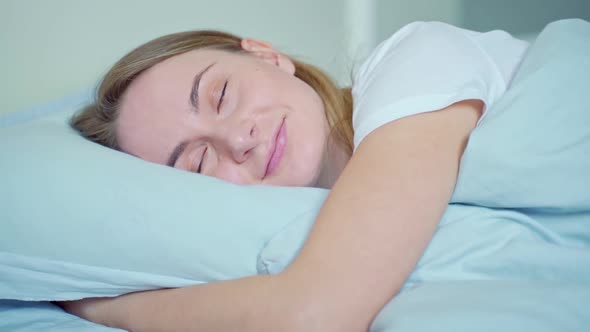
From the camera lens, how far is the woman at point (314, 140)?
59 centimetres

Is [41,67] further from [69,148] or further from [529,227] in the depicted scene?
[529,227]

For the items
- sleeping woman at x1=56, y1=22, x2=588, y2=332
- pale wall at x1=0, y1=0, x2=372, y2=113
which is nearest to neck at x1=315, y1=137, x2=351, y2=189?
sleeping woman at x1=56, y1=22, x2=588, y2=332

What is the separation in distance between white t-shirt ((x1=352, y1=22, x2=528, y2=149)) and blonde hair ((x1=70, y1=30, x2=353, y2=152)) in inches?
3.6

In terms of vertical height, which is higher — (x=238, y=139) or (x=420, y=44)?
(x=420, y=44)

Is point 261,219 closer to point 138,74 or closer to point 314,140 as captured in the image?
point 314,140

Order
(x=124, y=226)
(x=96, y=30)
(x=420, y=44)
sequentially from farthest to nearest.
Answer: (x=96, y=30)
(x=420, y=44)
(x=124, y=226)

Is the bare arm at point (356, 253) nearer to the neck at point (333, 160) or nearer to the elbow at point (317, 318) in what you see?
the elbow at point (317, 318)

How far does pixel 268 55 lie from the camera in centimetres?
109

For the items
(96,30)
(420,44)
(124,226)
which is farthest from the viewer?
(96,30)

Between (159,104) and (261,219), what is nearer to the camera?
(261,219)

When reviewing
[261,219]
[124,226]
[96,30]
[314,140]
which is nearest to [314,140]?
[314,140]

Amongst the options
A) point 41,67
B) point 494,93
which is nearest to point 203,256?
point 494,93

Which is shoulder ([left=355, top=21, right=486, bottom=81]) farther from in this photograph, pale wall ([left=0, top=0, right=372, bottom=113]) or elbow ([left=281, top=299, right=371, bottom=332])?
pale wall ([left=0, top=0, right=372, bottom=113])

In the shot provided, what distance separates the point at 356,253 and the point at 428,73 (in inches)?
11.4
